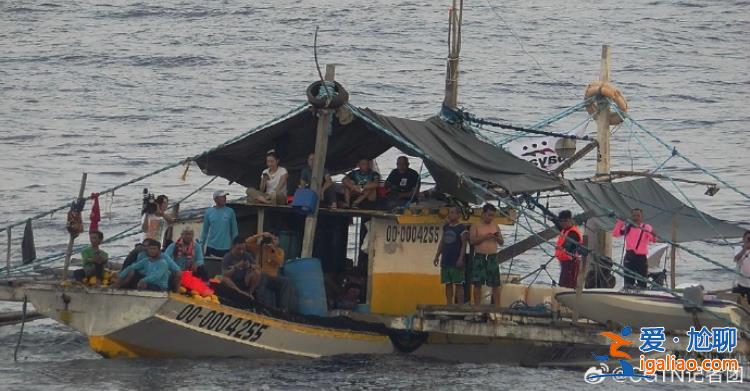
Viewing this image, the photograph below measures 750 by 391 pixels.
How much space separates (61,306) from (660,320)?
820 cm

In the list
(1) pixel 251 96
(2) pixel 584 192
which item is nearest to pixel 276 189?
(2) pixel 584 192

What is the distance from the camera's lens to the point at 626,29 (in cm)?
6794

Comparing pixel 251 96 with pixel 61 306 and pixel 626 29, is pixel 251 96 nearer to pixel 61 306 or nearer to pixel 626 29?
pixel 626 29

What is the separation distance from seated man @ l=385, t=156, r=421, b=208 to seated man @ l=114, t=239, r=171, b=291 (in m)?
4.40

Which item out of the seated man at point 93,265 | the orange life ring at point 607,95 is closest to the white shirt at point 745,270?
the orange life ring at point 607,95

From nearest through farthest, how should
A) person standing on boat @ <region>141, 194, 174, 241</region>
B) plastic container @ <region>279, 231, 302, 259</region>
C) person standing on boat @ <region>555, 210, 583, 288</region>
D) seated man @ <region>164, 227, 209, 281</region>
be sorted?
seated man @ <region>164, 227, 209, 281</region>, plastic container @ <region>279, 231, 302, 259</region>, person standing on boat @ <region>555, 210, 583, 288</region>, person standing on boat @ <region>141, 194, 174, 241</region>

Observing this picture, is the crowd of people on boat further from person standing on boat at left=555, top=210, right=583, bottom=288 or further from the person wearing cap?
person standing on boat at left=555, top=210, right=583, bottom=288

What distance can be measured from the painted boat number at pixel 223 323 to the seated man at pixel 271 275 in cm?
67

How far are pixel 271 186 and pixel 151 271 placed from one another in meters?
3.65

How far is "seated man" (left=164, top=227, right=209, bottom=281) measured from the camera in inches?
899

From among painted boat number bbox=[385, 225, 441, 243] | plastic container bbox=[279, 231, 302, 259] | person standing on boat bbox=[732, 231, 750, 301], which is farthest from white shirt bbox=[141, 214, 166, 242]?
person standing on boat bbox=[732, 231, 750, 301]

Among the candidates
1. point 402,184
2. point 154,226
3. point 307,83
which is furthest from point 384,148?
point 307,83

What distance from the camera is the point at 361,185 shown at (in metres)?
25.1

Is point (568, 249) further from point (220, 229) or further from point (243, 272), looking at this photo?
point (243, 272)
